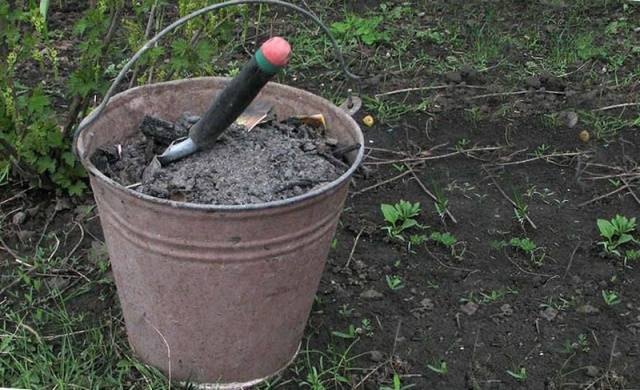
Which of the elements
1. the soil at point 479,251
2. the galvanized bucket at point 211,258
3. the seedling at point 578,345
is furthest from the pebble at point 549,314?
the galvanized bucket at point 211,258

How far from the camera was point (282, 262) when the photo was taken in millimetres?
2289

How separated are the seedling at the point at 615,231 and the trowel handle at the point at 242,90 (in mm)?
1597

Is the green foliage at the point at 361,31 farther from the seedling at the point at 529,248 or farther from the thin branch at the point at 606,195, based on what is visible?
the seedling at the point at 529,248

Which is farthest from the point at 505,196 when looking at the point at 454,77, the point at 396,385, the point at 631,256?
the point at 396,385

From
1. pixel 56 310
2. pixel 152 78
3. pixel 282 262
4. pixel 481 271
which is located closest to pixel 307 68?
pixel 152 78

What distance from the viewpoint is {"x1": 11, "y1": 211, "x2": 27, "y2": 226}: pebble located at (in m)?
3.25

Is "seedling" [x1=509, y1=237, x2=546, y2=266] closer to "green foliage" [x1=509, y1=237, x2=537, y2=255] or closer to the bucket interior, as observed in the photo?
"green foliage" [x1=509, y1=237, x2=537, y2=255]

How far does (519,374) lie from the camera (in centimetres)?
274

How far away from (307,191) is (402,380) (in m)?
0.76

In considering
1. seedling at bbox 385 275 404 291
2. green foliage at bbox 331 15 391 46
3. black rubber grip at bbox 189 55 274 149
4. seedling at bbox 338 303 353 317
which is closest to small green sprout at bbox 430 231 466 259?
seedling at bbox 385 275 404 291

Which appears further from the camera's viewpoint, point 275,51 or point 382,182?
point 382,182

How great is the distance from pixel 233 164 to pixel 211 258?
0.99ft

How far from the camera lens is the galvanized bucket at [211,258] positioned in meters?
2.16

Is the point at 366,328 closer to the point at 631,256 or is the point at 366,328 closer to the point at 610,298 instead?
the point at 610,298
